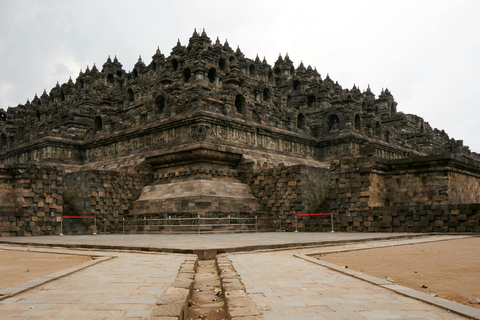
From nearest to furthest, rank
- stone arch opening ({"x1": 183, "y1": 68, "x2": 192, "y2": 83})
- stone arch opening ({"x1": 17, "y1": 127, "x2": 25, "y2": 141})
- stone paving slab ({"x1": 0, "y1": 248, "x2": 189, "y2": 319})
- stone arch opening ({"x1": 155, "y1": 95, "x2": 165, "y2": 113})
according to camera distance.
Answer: stone paving slab ({"x1": 0, "y1": 248, "x2": 189, "y2": 319})
stone arch opening ({"x1": 155, "y1": 95, "x2": 165, "y2": 113})
stone arch opening ({"x1": 183, "y1": 68, "x2": 192, "y2": 83})
stone arch opening ({"x1": 17, "y1": 127, "x2": 25, "y2": 141})

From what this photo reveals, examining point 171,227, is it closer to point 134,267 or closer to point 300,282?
point 134,267

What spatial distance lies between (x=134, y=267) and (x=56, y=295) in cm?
274

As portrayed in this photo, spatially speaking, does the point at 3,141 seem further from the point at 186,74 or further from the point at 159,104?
the point at 186,74

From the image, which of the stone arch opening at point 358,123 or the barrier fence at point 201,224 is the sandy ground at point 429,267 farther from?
the stone arch opening at point 358,123

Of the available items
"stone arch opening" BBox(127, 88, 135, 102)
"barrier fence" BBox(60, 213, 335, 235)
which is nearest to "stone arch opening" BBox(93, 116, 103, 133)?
"stone arch opening" BBox(127, 88, 135, 102)

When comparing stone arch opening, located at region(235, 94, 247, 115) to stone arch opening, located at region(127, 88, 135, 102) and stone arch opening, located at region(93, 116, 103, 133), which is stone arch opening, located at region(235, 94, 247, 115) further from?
stone arch opening, located at region(93, 116, 103, 133)

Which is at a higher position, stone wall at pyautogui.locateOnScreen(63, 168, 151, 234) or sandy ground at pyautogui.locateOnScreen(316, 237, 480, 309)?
stone wall at pyautogui.locateOnScreen(63, 168, 151, 234)

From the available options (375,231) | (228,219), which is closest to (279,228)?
(228,219)

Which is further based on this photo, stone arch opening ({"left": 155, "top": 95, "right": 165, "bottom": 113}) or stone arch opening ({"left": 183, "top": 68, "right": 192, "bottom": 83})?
stone arch opening ({"left": 183, "top": 68, "right": 192, "bottom": 83})

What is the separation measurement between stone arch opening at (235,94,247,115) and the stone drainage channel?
19.4 meters

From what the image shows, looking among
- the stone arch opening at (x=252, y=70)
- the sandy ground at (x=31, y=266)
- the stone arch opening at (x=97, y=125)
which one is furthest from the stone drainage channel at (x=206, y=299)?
the stone arch opening at (x=252, y=70)

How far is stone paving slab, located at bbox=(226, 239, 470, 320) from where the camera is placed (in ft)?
13.4

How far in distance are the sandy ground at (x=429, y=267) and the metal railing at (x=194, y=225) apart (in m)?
9.74

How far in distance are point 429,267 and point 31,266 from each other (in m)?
7.46
